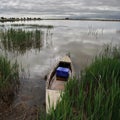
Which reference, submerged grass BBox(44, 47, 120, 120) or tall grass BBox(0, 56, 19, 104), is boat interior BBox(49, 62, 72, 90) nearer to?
submerged grass BBox(44, 47, 120, 120)

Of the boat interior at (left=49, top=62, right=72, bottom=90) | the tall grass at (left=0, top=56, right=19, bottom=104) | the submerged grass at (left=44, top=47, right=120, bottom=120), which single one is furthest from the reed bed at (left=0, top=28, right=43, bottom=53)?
the submerged grass at (left=44, top=47, right=120, bottom=120)

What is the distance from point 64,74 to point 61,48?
914 cm

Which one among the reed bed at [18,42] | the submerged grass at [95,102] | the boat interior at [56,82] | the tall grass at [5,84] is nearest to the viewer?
the submerged grass at [95,102]

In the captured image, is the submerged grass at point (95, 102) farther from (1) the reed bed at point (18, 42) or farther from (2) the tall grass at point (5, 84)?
(1) the reed bed at point (18, 42)

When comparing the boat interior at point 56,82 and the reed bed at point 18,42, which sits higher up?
the reed bed at point 18,42

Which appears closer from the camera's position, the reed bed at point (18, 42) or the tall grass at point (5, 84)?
the tall grass at point (5, 84)

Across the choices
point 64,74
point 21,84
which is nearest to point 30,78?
point 21,84

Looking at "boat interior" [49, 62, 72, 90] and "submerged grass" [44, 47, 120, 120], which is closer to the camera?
"submerged grass" [44, 47, 120, 120]

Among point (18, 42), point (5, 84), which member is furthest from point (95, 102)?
point (18, 42)

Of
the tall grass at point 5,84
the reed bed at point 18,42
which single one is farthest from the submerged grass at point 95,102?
the reed bed at point 18,42

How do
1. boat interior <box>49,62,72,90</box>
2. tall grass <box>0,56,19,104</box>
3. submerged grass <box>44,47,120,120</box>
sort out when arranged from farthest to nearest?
boat interior <box>49,62,72,90</box> < tall grass <box>0,56,19,104</box> < submerged grass <box>44,47,120,120</box>

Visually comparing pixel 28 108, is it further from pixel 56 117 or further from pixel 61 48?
pixel 61 48

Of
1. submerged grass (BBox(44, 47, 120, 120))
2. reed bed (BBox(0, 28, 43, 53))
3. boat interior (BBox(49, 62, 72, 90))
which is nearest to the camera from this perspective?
submerged grass (BBox(44, 47, 120, 120))

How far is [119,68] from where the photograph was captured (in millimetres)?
8859
